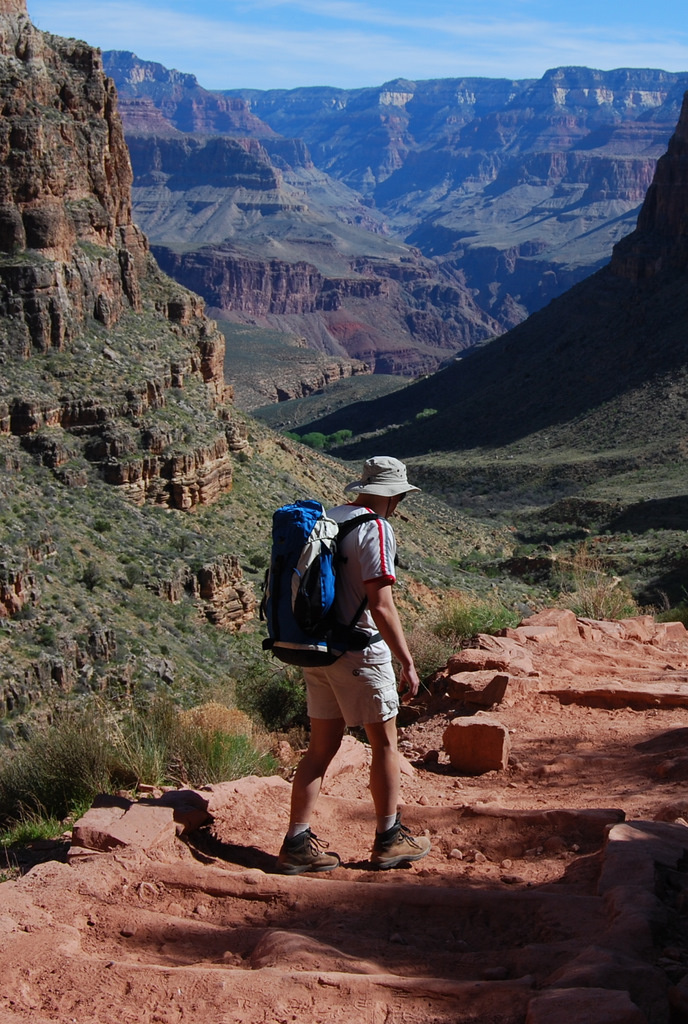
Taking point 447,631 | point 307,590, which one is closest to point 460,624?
point 447,631

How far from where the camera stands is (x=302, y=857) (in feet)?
21.1

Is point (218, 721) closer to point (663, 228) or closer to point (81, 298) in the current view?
point (81, 298)

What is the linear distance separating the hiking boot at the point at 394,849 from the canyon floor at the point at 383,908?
0.10 m

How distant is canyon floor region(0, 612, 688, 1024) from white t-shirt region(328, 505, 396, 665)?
1257 mm

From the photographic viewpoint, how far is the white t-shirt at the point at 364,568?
20.6ft

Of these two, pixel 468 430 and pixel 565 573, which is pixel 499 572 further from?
pixel 468 430

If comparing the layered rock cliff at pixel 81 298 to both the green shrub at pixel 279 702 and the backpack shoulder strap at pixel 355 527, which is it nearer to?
the green shrub at pixel 279 702

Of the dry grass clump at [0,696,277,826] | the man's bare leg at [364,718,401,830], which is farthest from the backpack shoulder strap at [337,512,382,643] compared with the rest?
the dry grass clump at [0,696,277,826]

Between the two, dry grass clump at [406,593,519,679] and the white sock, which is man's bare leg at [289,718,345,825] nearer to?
the white sock

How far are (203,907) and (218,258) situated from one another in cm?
17629

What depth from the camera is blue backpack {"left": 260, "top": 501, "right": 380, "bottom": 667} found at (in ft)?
20.4

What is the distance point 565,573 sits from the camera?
32406mm

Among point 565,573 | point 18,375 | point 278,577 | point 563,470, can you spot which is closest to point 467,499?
point 563,470

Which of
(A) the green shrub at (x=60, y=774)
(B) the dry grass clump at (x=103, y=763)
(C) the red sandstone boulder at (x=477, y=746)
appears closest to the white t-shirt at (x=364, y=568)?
(B) the dry grass clump at (x=103, y=763)
